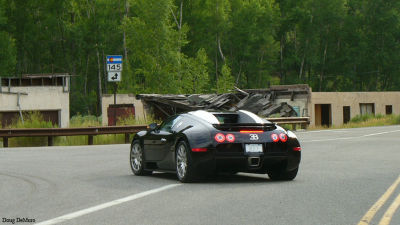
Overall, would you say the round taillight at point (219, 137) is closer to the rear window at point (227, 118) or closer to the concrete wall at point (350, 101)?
the rear window at point (227, 118)

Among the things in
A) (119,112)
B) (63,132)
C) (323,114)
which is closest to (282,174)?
(63,132)

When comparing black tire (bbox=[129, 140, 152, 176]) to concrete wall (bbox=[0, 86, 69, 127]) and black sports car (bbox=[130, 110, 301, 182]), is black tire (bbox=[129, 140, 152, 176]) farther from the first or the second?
concrete wall (bbox=[0, 86, 69, 127])

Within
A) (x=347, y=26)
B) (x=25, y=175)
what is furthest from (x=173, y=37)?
(x=25, y=175)

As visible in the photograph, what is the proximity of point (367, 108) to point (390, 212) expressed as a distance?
166ft

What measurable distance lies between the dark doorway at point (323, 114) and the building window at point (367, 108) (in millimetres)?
4128

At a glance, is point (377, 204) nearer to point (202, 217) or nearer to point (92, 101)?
point (202, 217)

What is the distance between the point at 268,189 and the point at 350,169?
13.5ft

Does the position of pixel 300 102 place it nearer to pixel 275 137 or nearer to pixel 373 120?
pixel 373 120

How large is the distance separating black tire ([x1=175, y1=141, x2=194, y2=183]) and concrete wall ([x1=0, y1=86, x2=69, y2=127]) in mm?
35942

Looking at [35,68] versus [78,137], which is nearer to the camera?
[78,137]

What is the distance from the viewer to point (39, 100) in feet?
163

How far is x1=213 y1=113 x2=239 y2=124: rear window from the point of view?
13.4m

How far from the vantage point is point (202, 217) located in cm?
853

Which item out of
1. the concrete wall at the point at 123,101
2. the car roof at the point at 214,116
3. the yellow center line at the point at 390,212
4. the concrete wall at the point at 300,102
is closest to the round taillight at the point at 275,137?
the car roof at the point at 214,116
